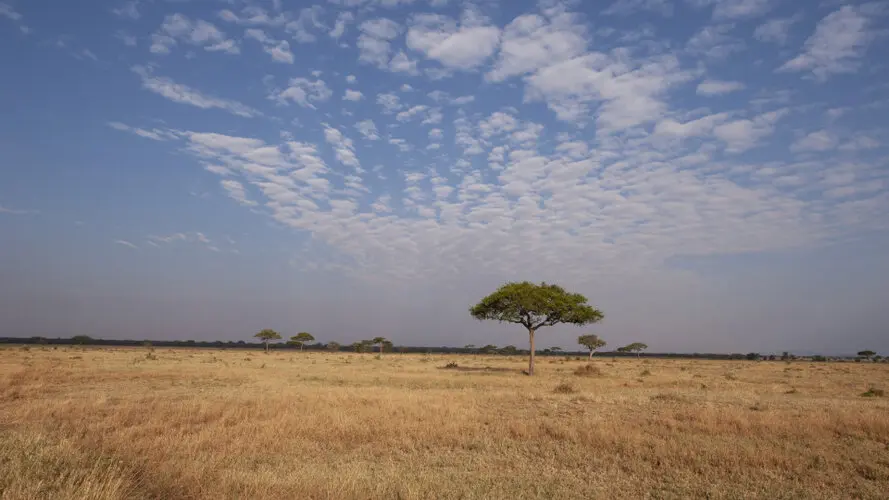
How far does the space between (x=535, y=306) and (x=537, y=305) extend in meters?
0.17

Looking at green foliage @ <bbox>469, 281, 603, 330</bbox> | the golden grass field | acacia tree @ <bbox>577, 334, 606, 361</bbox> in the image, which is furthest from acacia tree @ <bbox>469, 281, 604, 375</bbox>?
acacia tree @ <bbox>577, 334, 606, 361</bbox>

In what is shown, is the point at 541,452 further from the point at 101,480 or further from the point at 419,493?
the point at 101,480

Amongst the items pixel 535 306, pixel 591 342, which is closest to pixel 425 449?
pixel 535 306

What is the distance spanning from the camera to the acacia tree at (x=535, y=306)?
3678 cm

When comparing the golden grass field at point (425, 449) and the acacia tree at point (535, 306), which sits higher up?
the acacia tree at point (535, 306)

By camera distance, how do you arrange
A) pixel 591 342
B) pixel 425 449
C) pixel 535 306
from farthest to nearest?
pixel 591 342 → pixel 535 306 → pixel 425 449

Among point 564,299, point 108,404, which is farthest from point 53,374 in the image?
point 564,299

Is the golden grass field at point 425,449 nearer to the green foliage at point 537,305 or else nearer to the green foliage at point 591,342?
the green foliage at point 537,305

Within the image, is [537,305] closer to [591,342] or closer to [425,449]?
[425,449]

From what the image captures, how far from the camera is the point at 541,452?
10.5 m

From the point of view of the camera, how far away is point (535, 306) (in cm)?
3684

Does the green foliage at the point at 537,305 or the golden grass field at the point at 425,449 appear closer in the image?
the golden grass field at the point at 425,449

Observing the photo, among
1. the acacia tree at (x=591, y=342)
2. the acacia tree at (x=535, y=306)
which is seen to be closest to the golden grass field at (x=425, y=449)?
the acacia tree at (x=535, y=306)

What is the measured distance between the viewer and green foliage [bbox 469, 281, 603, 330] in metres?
36.8
